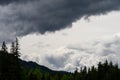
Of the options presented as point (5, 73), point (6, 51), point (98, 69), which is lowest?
point (5, 73)

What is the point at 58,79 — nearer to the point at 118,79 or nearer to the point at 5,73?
the point at 118,79

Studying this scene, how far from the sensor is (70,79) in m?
187

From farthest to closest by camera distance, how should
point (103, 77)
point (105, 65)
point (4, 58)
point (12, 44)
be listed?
point (105, 65) → point (103, 77) → point (12, 44) → point (4, 58)

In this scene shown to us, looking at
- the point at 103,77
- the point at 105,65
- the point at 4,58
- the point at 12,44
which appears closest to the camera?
the point at 4,58

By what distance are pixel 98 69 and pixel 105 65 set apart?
21.3ft

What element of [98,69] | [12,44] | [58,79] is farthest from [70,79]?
[12,44]

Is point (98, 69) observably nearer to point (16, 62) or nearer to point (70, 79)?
point (70, 79)

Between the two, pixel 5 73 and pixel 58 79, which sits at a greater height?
pixel 58 79

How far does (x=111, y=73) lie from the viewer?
168 m

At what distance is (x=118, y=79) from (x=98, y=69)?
438 inches

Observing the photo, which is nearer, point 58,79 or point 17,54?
point 17,54

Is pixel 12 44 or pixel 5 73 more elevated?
pixel 12 44

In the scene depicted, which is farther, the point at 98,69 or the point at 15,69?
the point at 98,69

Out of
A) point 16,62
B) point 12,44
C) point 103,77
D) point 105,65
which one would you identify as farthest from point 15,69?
point 105,65
